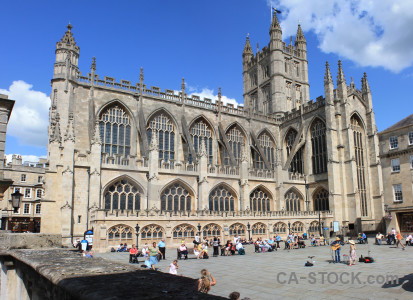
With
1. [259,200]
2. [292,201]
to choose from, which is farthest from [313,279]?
[292,201]

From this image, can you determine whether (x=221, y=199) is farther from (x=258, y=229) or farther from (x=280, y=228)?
(x=280, y=228)

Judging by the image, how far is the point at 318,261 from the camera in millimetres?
16812

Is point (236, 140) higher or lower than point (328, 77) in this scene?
lower

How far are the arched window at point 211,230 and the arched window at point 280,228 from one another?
6.41 m

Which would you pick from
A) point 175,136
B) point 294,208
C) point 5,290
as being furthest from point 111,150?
point 5,290

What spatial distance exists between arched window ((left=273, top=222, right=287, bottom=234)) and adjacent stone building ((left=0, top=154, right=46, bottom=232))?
3237cm

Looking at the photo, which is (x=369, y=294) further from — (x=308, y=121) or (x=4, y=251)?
(x=308, y=121)

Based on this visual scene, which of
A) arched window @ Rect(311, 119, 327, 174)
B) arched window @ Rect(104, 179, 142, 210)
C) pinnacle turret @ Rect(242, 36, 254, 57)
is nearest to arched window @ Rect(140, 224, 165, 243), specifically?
arched window @ Rect(104, 179, 142, 210)

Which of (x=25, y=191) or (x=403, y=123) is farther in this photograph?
(x=25, y=191)

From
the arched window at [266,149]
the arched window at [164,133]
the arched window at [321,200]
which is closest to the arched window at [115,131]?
the arched window at [164,133]

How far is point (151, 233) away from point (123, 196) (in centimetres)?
507

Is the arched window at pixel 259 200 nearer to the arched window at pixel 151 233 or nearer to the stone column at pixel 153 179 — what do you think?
the stone column at pixel 153 179

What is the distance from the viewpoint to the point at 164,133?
113ft

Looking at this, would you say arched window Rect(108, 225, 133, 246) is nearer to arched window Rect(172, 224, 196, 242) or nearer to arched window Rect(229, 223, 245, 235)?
arched window Rect(172, 224, 196, 242)
